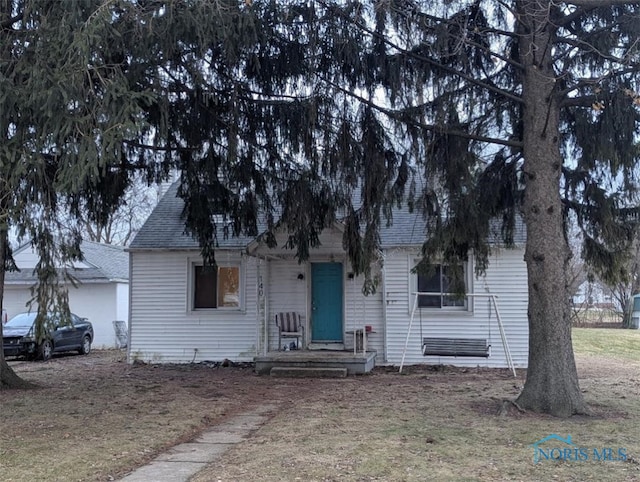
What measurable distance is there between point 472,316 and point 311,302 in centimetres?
393

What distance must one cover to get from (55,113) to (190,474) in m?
3.99

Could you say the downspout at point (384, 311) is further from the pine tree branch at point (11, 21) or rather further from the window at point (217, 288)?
the pine tree branch at point (11, 21)

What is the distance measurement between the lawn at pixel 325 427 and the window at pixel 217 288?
285 cm

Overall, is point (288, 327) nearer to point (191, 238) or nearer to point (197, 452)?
point (191, 238)

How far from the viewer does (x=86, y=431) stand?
7582mm

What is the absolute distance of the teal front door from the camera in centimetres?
1545

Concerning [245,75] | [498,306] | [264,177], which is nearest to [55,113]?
[245,75]

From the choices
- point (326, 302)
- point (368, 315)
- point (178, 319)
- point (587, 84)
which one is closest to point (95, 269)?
point (178, 319)

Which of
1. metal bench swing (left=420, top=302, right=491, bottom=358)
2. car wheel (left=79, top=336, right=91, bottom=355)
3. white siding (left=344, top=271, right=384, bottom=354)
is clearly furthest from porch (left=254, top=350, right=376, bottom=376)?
car wheel (left=79, top=336, right=91, bottom=355)

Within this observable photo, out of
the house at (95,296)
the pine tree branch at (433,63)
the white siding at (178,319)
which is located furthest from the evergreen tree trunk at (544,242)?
the house at (95,296)

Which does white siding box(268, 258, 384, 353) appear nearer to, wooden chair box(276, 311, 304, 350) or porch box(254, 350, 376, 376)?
wooden chair box(276, 311, 304, 350)

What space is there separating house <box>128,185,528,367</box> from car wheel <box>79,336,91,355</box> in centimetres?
468

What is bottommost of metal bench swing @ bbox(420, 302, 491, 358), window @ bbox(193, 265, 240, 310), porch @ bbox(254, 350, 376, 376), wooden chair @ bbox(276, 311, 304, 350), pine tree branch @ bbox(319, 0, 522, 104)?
porch @ bbox(254, 350, 376, 376)

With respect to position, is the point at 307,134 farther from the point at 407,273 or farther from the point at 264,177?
the point at 407,273
